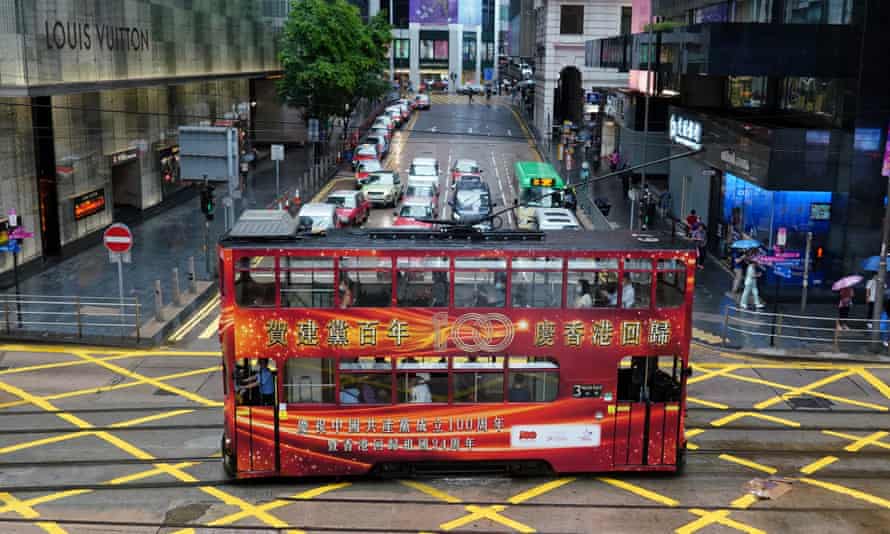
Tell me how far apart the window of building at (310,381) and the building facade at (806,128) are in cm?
1502

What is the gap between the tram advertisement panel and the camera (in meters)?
12.6

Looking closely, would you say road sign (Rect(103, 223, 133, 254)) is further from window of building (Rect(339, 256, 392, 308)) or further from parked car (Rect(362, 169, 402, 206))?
parked car (Rect(362, 169, 402, 206))

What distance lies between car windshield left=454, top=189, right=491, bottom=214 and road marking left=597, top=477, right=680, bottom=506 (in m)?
20.6

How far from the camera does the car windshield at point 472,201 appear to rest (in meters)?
34.0

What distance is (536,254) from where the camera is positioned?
1263 centimetres

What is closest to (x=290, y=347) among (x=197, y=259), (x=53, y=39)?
(x=197, y=259)

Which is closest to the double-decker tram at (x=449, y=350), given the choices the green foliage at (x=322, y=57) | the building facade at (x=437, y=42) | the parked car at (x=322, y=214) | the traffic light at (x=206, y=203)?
the traffic light at (x=206, y=203)

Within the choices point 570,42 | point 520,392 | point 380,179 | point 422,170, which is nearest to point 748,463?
point 520,392

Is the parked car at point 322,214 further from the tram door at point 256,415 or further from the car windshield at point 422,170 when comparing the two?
the tram door at point 256,415

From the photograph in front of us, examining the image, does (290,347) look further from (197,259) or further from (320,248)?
(197,259)

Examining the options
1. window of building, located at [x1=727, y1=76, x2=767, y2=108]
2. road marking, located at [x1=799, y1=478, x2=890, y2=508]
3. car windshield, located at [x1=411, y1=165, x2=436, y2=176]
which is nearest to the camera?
road marking, located at [x1=799, y1=478, x2=890, y2=508]

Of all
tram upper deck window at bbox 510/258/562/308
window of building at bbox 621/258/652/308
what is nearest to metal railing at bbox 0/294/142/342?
tram upper deck window at bbox 510/258/562/308

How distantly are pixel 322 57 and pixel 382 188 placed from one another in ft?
41.1

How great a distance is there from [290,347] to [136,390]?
247 inches
